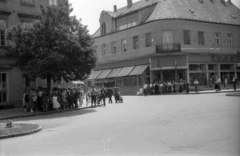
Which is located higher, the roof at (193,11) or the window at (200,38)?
the roof at (193,11)

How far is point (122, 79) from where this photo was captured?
41.5 metres

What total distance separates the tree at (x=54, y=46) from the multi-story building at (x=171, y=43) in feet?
56.6

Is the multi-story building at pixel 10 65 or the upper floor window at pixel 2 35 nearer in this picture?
the multi-story building at pixel 10 65

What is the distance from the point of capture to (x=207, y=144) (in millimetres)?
7262

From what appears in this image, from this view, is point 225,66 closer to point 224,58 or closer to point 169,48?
point 224,58

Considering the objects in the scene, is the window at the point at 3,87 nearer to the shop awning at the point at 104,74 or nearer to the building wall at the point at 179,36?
the building wall at the point at 179,36

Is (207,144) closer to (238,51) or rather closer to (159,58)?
(159,58)

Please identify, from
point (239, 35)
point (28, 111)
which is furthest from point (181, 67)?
point (28, 111)

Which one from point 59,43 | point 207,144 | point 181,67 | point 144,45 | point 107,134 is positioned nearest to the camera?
point 207,144

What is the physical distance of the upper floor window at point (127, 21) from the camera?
41.4m

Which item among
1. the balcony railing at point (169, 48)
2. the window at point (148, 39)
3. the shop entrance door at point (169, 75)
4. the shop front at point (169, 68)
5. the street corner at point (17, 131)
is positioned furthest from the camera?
the window at point (148, 39)

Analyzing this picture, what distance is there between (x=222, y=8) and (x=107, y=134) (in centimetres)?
4028

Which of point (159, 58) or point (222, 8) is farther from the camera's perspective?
point (222, 8)

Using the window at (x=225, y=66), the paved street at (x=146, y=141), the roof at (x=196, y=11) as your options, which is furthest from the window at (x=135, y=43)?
the paved street at (x=146, y=141)
